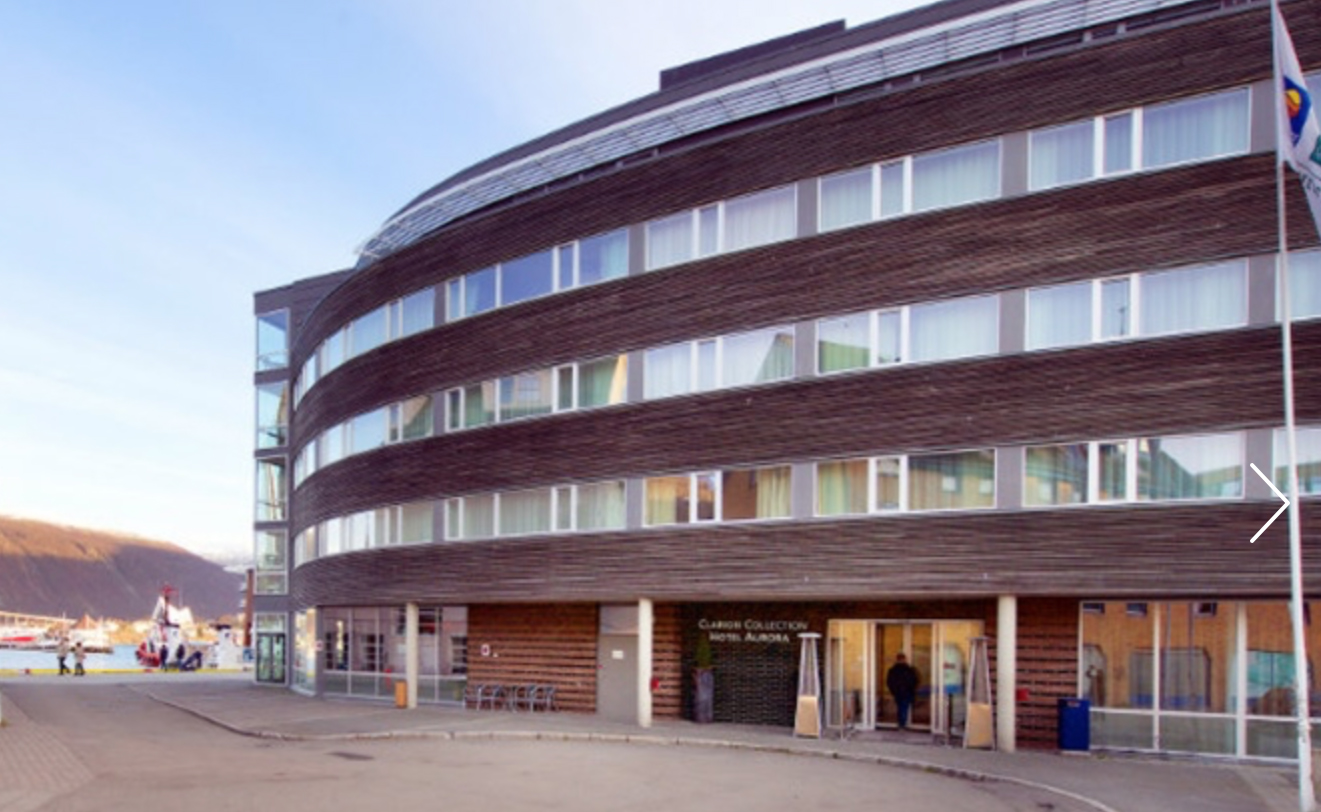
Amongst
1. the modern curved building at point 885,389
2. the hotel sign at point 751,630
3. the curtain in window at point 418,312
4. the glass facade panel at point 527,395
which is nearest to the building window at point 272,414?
the modern curved building at point 885,389

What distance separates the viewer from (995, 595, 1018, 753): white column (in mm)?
20781

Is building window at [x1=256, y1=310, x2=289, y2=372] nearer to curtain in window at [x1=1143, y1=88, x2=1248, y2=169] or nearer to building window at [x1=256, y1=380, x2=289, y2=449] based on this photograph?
building window at [x1=256, y1=380, x2=289, y2=449]

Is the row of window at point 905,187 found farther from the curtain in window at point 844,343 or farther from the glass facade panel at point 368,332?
the glass facade panel at point 368,332

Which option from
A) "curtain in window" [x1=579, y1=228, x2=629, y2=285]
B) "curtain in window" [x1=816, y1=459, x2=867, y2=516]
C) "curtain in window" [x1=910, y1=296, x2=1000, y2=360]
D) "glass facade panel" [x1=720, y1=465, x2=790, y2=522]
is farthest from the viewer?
"curtain in window" [x1=579, y1=228, x2=629, y2=285]

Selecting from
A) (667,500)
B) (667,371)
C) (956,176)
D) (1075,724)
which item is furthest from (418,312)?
(1075,724)

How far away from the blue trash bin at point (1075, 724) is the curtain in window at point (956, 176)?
865 centimetres

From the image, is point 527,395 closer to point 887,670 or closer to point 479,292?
point 479,292

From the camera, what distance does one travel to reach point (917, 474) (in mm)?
22094

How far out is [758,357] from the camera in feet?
80.4

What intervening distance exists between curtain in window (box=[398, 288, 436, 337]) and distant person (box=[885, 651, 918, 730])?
48.9 feet

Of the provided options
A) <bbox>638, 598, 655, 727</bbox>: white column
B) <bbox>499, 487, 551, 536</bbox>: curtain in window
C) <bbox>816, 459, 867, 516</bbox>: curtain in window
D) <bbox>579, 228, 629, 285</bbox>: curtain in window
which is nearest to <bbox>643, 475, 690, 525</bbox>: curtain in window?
<bbox>638, 598, 655, 727</bbox>: white column

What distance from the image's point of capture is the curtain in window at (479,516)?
2958 cm

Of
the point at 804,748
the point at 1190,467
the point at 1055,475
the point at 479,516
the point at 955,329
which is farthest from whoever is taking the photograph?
the point at 479,516

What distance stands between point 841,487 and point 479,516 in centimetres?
1044
